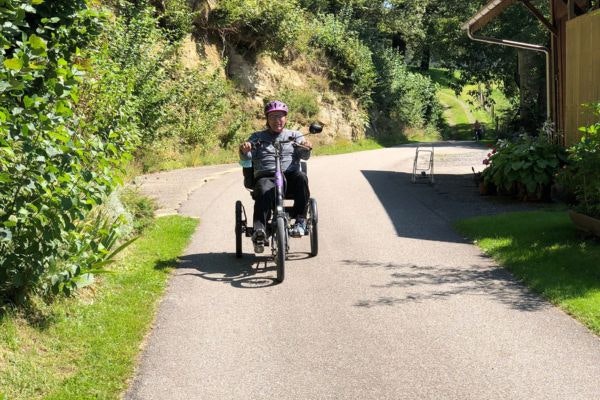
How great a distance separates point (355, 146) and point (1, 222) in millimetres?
32787

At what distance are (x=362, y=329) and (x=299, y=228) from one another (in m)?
2.55

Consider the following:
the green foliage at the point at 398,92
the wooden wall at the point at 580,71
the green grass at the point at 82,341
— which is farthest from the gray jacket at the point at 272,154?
the green foliage at the point at 398,92

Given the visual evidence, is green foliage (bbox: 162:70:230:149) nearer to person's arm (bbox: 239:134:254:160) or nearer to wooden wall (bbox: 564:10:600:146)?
wooden wall (bbox: 564:10:600:146)

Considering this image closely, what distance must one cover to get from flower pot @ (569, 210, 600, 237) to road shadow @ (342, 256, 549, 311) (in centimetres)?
153

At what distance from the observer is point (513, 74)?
40562 mm

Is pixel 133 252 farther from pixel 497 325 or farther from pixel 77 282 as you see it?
pixel 497 325

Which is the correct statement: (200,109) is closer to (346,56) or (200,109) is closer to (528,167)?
(346,56)

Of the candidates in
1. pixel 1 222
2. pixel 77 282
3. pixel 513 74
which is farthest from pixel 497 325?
pixel 513 74

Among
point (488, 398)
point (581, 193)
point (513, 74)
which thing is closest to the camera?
point (488, 398)

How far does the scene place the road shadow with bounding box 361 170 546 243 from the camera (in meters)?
11.5

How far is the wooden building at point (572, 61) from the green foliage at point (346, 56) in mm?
20938

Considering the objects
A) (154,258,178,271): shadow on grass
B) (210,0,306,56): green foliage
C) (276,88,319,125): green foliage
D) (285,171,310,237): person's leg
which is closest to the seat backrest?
(285,171,310,237): person's leg

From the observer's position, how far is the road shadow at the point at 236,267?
8205 millimetres

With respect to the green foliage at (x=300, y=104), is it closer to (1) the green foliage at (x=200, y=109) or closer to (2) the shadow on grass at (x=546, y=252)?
(1) the green foliage at (x=200, y=109)
